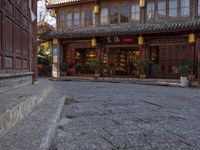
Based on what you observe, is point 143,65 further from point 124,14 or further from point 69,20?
point 69,20

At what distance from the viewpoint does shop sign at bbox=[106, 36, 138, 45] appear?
2259 cm

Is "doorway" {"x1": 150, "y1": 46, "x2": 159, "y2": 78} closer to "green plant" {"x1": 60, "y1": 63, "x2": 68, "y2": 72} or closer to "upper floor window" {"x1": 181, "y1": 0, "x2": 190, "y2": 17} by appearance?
"upper floor window" {"x1": 181, "y1": 0, "x2": 190, "y2": 17}

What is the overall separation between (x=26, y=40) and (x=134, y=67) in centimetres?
1431

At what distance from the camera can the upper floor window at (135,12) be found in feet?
74.2

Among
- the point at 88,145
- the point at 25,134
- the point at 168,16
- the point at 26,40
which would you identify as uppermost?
the point at 168,16

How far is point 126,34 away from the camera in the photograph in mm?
21656

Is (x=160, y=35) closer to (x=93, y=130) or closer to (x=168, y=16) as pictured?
(x=168, y=16)

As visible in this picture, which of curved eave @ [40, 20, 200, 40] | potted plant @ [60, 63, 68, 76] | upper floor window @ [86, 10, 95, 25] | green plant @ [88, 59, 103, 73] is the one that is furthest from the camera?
potted plant @ [60, 63, 68, 76]

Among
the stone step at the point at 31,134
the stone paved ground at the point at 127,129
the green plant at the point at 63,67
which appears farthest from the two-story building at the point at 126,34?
the stone step at the point at 31,134

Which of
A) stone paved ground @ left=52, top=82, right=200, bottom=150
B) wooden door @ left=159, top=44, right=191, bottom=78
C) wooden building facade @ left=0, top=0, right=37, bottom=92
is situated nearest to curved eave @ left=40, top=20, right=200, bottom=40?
wooden door @ left=159, top=44, right=191, bottom=78

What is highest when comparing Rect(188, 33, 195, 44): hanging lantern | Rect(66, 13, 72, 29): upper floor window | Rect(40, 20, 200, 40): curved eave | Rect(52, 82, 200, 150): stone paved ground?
Rect(66, 13, 72, 29): upper floor window

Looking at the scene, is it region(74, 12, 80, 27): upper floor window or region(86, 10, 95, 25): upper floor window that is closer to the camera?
region(86, 10, 95, 25): upper floor window

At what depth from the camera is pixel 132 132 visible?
5379 millimetres

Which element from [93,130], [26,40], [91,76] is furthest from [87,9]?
[93,130]
